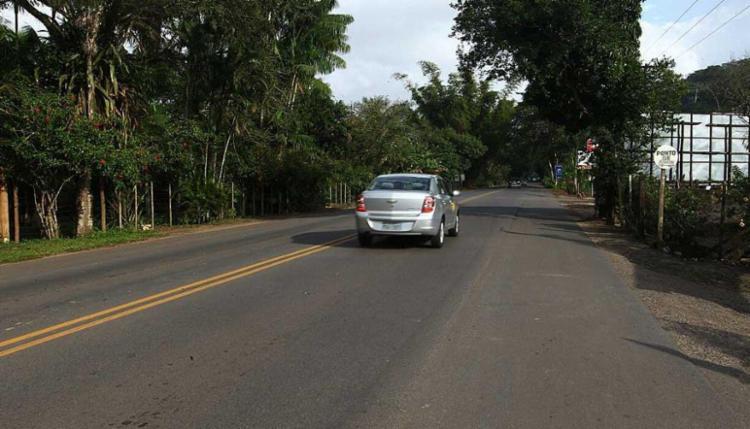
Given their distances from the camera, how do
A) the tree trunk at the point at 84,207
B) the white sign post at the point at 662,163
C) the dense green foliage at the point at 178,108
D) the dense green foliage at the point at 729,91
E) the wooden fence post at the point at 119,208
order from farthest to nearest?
1. the wooden fence post at the point at 119,208
2. the dense green foliage at the point at 729,91
3. the tree trunk at the point at 84,207
4. the dense green foliage at the point at 178,108
5. the white sign post at the point at 662,163

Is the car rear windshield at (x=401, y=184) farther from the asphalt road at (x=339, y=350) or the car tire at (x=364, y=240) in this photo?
the asphalt road at (x=339, y=350)

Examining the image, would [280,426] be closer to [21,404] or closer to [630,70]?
[21,404]

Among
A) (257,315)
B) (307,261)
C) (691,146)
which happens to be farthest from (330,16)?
(257,315)

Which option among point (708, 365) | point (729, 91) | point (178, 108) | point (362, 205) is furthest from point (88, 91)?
point (729, 91)

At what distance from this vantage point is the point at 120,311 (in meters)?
7.45

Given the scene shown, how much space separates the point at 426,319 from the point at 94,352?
11.3ft

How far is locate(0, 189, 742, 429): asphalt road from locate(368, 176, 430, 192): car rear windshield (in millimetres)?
2994

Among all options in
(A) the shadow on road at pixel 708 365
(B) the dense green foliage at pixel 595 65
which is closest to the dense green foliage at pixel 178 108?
(B) the dense green foliage at pixel 595 65

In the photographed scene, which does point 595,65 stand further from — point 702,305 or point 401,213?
point 702,305

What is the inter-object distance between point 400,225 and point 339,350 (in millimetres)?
7275

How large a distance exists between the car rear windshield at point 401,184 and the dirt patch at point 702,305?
421 cm

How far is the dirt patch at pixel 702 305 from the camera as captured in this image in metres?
5.49

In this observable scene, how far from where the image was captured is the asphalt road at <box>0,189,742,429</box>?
4422mm

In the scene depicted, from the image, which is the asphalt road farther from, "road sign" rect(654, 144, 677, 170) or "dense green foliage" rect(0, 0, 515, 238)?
"dense green foliage" rect(0, 0, 515, 238)
